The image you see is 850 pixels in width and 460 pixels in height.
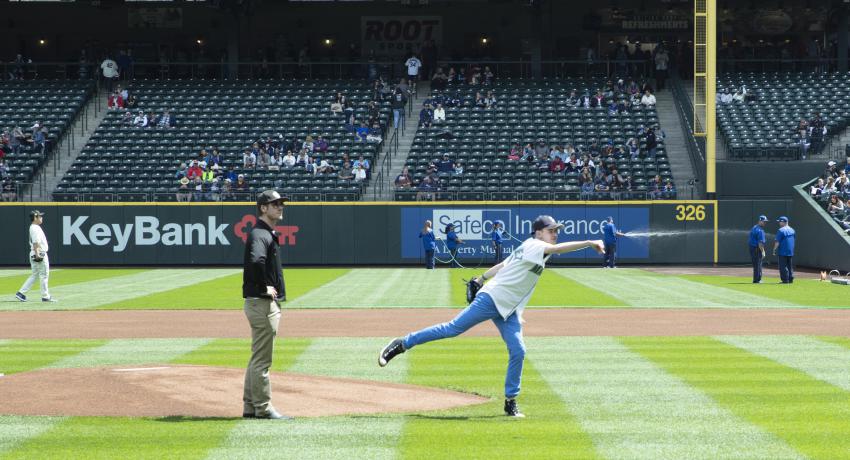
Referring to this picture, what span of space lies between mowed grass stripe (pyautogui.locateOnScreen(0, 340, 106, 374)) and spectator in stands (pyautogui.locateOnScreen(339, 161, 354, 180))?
27.7 m

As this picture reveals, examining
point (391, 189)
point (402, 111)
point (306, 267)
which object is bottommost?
point (306, 267)

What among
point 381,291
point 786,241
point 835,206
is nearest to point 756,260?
point 786,241

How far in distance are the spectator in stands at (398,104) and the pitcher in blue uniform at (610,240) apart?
38.6 ft

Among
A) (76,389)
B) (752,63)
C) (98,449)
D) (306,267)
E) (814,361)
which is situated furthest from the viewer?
(752,63)

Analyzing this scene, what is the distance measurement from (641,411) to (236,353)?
22.6ft

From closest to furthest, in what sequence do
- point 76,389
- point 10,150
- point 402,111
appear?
Answer: point 76,389 < point 10,150 < point 402,111

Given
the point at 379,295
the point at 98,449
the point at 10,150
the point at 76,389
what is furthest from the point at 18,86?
the point at 98,449

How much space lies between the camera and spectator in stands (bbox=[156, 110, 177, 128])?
49.0 metres

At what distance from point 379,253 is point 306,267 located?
291cm

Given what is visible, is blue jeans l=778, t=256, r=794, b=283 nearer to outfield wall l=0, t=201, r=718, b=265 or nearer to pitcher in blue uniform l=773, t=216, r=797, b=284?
pitcher in blue uniform l=773, t=216, r=797, b=284

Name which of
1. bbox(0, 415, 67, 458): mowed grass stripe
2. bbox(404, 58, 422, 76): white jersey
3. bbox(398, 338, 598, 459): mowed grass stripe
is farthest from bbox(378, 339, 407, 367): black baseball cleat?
bbox(404, 58, 422, 76): white jersey

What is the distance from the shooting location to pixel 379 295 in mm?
26844

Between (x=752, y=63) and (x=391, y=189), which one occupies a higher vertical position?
(x=752, y=63)

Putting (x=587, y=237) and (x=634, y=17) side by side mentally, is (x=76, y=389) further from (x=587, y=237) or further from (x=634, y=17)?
(x=634, y=17)
